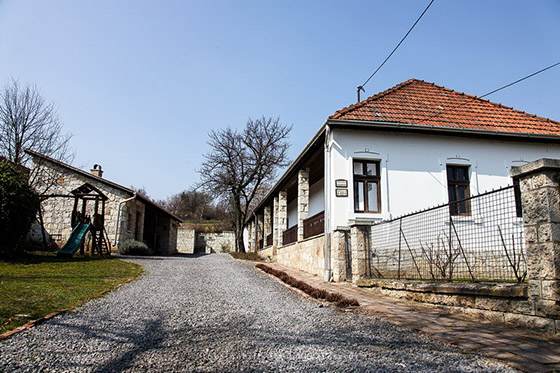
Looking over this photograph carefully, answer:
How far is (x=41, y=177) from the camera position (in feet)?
48.8

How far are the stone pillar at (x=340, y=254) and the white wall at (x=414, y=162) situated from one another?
70 centimetres

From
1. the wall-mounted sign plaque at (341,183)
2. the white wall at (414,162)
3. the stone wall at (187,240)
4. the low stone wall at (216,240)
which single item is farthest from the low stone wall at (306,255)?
the low stone wall at (216,240)

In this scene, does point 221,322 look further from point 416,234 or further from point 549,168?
point 416,234

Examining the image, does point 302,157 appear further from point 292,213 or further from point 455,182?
point 292,213

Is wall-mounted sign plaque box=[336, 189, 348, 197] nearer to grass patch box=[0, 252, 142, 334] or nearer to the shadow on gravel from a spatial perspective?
grass patch box=[0, 252, 142, 334]

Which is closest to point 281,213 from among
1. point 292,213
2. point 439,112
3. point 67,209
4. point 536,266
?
point 292,213

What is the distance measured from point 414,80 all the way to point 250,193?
17385mm

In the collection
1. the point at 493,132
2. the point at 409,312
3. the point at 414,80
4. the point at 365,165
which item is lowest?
the point at 409,312

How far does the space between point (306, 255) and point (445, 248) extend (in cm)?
531

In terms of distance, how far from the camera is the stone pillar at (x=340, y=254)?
9.33m

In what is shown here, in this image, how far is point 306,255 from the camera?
1250cm

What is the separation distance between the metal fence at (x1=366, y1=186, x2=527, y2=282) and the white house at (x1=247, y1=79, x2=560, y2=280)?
179cm

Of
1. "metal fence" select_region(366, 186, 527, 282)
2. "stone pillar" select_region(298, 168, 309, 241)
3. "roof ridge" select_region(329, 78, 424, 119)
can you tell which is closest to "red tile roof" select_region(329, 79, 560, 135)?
"roof ridge" select_region(329, 78, 424, 119)

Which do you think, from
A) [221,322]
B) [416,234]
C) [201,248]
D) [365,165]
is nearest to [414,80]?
[365,165]
